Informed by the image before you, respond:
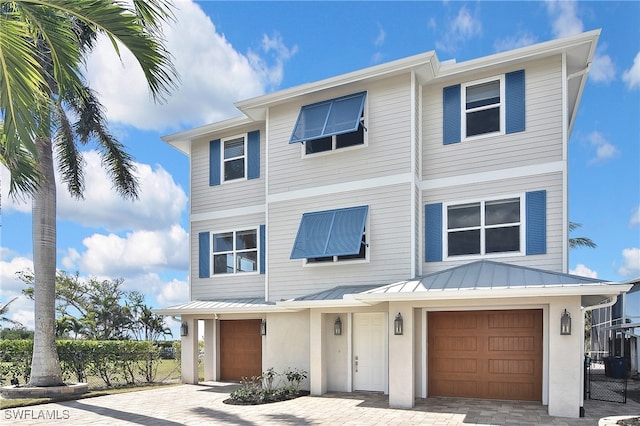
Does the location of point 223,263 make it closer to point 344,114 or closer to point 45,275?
point 45,275

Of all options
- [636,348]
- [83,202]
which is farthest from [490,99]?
[636,348]

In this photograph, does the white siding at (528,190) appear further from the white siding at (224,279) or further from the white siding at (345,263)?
the white siding at (224,279)

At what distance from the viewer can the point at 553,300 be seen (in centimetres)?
986

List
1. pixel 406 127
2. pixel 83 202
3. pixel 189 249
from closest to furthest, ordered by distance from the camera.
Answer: pixel 406 127 < pixel 83 202 < pixel 189 249

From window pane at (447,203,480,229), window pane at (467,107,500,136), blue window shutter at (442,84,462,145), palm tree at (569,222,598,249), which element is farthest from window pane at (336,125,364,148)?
palm tree at (569,222,598,249)

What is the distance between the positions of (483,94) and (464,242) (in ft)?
12.8

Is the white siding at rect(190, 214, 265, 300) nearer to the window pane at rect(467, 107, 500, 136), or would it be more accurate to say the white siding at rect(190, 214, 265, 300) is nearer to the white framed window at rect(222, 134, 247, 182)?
the white framed window at rect(222, 134, 247, 182)

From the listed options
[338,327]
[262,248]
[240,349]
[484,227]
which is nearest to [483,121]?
[484,227]

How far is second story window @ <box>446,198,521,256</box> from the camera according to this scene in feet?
38.3

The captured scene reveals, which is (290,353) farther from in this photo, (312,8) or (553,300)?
(312,8)

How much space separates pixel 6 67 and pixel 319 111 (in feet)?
30.9

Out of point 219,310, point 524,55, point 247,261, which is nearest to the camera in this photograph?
point 524,55

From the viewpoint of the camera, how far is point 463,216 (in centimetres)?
1234

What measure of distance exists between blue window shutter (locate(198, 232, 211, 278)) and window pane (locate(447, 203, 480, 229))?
8363 mm
